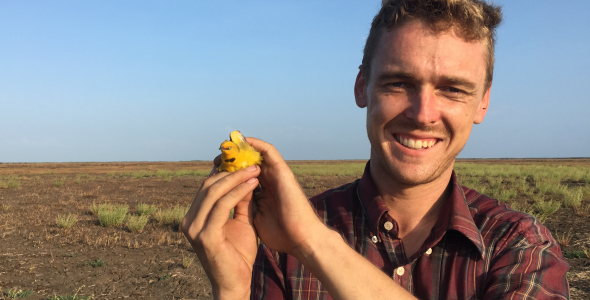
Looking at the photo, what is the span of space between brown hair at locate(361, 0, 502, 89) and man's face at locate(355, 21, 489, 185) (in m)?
0.04

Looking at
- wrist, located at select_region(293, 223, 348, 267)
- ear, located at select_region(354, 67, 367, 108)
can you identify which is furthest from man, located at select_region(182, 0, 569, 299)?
ear, located at select_region(354, 67, 367, 108)

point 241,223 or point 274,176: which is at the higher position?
point 274,176

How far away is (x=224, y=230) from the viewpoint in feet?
5.32

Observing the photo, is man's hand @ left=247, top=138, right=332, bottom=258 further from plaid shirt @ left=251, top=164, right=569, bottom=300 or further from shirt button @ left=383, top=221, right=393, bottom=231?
shirt button @ left=383, top=221, right=393, bottom=231

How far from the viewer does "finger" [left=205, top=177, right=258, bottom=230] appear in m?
1.47

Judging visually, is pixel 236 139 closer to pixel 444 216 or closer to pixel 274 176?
pixel 274 176

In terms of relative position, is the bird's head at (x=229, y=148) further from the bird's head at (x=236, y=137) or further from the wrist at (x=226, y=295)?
the wrist at (x=226, y=295)

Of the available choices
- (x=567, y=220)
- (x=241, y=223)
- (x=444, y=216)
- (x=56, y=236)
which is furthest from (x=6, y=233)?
(x=567, y=220)

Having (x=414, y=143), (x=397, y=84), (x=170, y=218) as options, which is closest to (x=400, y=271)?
(x=414, y=143)

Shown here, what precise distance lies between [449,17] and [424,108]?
1.47 ft

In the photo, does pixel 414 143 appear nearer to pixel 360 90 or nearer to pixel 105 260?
pixel 360 90

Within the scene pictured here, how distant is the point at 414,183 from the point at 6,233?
11.5m

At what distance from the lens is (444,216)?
185cm

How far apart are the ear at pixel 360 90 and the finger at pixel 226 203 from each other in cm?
100
